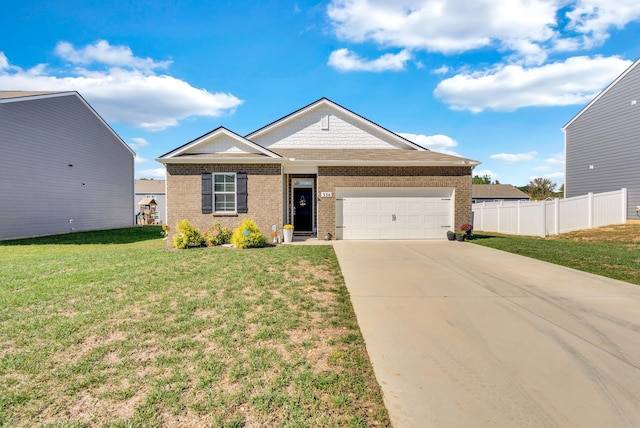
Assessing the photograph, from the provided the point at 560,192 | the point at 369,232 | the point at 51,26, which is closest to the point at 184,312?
the point at 369,232

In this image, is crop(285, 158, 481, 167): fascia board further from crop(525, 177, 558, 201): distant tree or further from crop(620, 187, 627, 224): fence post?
crop(525, 177, 558, 201): distant tree

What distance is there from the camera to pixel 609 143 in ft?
58.3

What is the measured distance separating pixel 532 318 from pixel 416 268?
3352mm

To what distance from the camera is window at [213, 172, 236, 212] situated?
12.1 meters

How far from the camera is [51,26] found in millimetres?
12188

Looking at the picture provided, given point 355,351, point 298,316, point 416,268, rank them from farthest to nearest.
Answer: point 416,268
point 298,316
point 355,351

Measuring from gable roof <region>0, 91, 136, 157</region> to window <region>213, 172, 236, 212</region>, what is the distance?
11397 millimetres

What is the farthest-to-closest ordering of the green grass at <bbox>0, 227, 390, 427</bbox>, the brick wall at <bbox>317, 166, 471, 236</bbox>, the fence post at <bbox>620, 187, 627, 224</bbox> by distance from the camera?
the fence post at <bbox>620, 187, 627, 224</bbox> < the brick wall at <bbox>317, 166, 471, 236</bbox> < the green grass at <bbox>0, 227, 390, 427</bbox>

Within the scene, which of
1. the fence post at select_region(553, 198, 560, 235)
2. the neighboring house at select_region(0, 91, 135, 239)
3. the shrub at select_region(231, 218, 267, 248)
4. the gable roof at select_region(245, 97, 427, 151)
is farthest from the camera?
the gable roof at select_region(245, 97, 427, 151)

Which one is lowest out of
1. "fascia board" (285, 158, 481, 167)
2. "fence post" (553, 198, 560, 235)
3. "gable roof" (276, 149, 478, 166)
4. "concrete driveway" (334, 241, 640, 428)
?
"concrete driveway" (334, 241, 640, 428)

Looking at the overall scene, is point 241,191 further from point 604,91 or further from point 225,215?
point 604,91

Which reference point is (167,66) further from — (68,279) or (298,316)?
(298,316)

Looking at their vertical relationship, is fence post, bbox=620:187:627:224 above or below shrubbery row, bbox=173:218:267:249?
above

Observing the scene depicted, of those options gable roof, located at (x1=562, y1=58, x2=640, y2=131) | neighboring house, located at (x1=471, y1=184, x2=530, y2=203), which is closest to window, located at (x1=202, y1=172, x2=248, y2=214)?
gable roof, located at (x1=562, y1=58, x2=640, y2=131)
